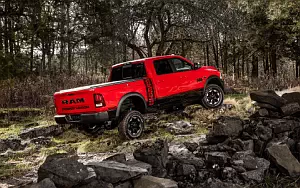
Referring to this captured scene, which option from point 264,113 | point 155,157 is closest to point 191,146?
point 155,157

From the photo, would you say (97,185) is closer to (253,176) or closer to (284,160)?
(253,176)

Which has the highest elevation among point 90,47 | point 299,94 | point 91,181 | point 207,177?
point 90,47

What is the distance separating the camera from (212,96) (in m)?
9.83

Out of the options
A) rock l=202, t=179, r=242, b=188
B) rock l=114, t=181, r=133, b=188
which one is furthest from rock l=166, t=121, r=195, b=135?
rock l=114, t=181, r=133, b=188

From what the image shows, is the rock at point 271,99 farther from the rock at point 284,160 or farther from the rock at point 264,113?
the rock at point 284,160

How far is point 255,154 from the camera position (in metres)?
6.23

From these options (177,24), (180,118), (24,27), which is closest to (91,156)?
(180,118)

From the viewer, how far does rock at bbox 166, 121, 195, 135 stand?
791cm

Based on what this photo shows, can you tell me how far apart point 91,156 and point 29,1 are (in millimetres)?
9746

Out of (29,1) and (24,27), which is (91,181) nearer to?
(24,27)

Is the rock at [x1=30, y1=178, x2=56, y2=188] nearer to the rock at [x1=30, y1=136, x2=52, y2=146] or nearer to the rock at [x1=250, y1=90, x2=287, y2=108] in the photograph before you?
the rock at [x1=30, y1=136, x2=52, y2=146]

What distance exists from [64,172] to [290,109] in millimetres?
6048

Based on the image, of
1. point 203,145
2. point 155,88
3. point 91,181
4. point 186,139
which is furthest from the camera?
point 155,88

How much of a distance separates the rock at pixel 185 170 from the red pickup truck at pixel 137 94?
93.3 inches
